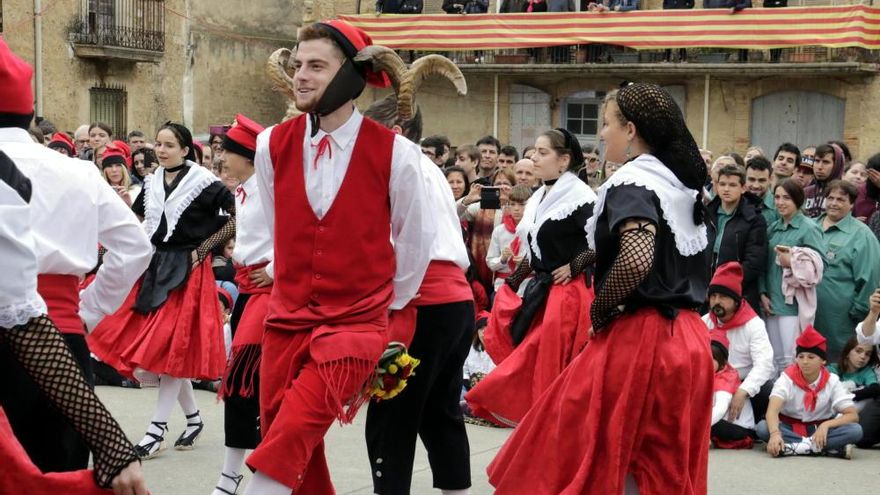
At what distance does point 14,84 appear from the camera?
3.80 m

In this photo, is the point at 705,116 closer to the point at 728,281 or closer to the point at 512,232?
the point at 512,232

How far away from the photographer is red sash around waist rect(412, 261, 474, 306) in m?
5.70

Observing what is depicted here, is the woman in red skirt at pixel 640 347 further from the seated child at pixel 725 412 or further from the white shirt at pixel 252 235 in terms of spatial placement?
the seated child at pixel 725 412

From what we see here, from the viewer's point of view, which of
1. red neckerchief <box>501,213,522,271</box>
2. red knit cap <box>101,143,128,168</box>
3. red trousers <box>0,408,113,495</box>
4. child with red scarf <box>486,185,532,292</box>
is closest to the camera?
red trousers <box>0,408,113,495</box>

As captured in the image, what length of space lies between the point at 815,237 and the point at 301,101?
219 inches

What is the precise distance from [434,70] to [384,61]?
0.40m

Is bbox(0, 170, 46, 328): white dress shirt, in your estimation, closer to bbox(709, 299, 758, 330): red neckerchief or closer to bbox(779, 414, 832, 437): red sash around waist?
bbox(779, 414, 832, 437): red sash around waist

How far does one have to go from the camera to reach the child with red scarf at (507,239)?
10.2m

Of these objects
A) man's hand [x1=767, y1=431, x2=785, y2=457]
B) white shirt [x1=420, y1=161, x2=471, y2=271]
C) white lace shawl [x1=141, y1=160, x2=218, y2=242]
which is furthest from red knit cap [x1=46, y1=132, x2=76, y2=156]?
white shirt [x1=420, y1=161, x2=471, y2=271]

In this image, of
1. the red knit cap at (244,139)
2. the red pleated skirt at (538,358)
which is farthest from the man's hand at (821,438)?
the red knit cap at (244,139)

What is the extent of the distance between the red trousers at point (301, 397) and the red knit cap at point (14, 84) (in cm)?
141

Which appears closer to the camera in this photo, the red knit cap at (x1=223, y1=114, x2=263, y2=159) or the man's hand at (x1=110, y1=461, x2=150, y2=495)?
the man's hand at (x1=110, y1=461, x2=150, y2=495)

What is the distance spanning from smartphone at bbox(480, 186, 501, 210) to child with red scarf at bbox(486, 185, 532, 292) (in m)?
0.51

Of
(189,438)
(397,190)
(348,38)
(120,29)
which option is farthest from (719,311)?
(120,29)
